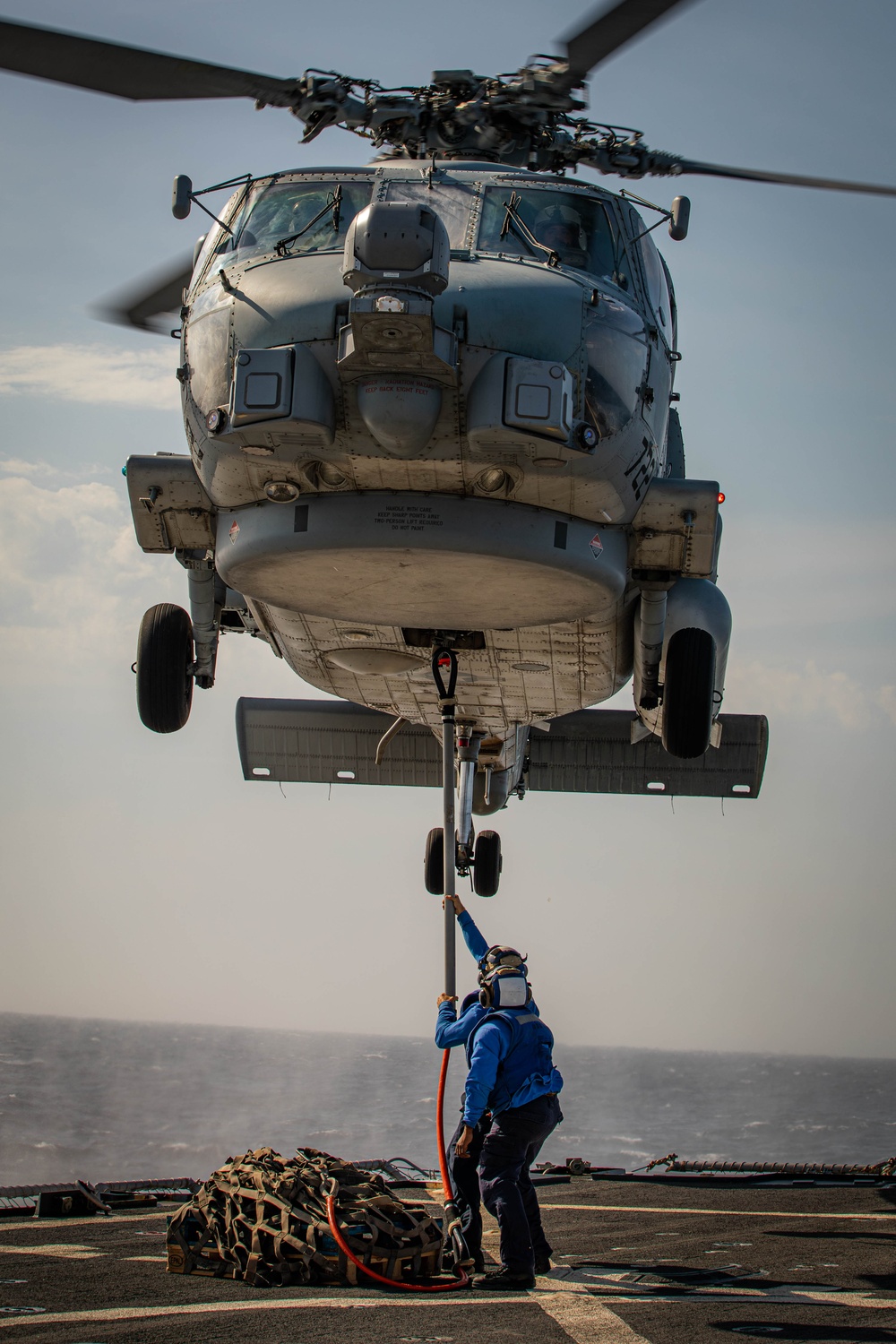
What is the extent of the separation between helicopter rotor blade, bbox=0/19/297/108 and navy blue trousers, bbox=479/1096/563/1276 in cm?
600

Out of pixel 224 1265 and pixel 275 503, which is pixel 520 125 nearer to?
pixel 275 503

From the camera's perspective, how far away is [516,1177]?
5.47m

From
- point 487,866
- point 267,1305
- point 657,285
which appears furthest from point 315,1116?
point 267,1305

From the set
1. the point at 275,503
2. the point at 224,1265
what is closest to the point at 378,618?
the point at 275,503

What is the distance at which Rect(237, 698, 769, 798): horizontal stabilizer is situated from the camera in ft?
42.1

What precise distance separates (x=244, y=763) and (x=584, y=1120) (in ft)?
185

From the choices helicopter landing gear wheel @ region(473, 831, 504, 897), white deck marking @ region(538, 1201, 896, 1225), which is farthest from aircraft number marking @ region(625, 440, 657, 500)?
helicopter landing gear wheel @ region(473, 831, 504, 897)

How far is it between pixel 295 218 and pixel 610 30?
2.04 metres

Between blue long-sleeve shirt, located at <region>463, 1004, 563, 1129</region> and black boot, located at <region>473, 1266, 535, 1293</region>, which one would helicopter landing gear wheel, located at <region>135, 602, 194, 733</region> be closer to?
blue long-sleeve shirt, located at <region>463, 1004, 563, 1129</region>

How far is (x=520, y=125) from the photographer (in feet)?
31.6

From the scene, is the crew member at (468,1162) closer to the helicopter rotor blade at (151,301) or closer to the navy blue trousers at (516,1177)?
the navy blue trousers at (516,1177)

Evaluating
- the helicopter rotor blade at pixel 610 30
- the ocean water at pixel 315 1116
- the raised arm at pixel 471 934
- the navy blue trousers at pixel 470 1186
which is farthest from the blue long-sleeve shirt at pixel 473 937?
the ocean water at pixel 315 1116

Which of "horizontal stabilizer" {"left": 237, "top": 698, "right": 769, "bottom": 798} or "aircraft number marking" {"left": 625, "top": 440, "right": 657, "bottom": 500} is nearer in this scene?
"aircraft number marking" {"left": 625, "top": 440, "right": 657, "bottom": 500}

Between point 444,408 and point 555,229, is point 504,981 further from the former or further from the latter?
point 555,229
